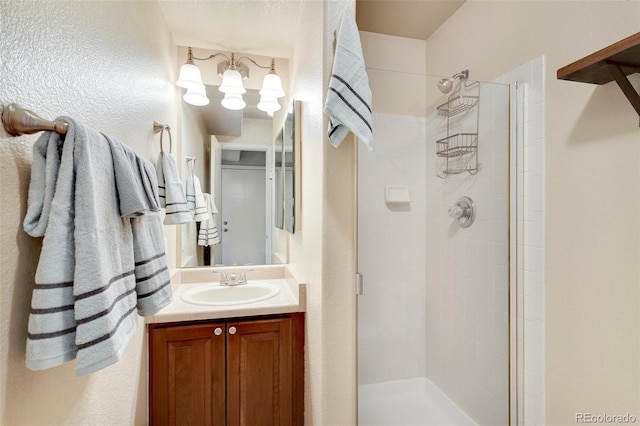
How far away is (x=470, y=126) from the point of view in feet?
5.04

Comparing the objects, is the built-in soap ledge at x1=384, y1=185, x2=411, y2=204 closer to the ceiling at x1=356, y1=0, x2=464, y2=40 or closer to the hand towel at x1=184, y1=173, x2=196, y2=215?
the ceiling at x1=356, y1=0, x2=464, y2=40

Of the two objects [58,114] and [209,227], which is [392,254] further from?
[58,114]

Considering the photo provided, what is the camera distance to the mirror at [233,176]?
1.97m

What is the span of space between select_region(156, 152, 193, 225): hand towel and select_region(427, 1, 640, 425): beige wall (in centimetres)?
170

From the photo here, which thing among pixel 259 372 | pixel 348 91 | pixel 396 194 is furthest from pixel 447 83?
pixel 259 372

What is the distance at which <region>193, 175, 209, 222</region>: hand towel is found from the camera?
1.93 metres

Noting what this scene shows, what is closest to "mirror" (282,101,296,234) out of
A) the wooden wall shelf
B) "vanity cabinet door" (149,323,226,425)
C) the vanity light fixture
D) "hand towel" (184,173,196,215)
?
the vanity light fixture

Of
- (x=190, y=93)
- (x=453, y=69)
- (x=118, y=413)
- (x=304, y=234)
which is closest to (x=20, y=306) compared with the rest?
(x=118, y=413)

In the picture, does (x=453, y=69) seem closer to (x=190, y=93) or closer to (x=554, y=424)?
(x=190, y=93)

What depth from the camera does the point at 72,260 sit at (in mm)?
635

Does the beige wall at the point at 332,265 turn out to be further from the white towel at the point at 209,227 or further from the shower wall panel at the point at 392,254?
the white towel at the point at 209,227

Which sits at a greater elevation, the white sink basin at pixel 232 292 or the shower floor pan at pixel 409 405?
the white sink basin at pixel 232 292

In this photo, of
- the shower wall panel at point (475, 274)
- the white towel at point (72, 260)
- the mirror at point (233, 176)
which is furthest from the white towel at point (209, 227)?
the shower wall panel at point (475, 274)

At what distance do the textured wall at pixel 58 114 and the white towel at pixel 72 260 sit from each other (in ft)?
0.16
